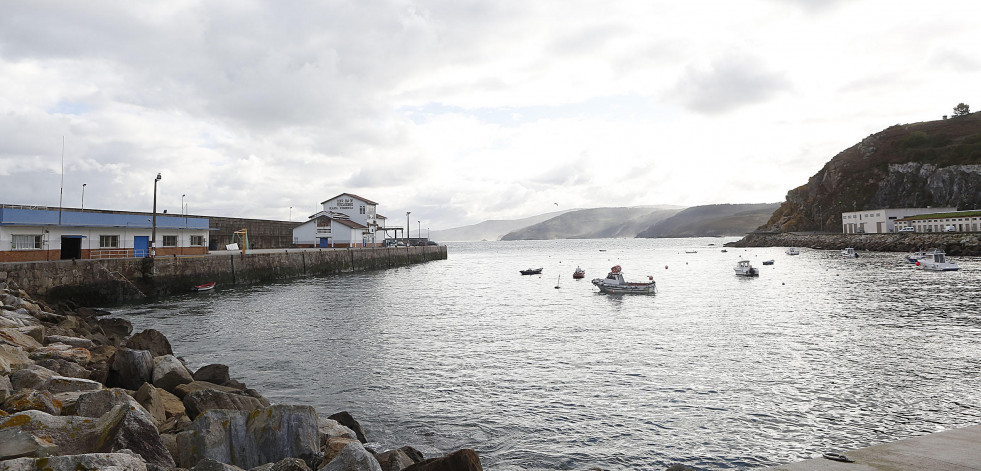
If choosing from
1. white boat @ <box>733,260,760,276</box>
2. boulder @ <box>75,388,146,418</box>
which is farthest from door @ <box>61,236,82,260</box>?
white boat @ <box>733,260,760,276</box>

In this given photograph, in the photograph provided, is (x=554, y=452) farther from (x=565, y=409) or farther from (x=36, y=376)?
(x=36, y=376)

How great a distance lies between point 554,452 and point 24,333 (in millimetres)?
16540

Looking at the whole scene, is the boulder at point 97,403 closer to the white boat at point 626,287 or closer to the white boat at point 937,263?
the white boat at point 626,287

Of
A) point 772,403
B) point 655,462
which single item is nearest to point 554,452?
point 655,462

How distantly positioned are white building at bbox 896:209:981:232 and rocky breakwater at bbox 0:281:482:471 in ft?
431

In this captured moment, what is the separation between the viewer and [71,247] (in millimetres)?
45250

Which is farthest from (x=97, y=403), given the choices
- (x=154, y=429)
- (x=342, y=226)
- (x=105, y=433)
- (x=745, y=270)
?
(x=342, y=226)

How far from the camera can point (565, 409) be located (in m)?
15.1

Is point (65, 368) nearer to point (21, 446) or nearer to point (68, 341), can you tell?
point (68, 341)

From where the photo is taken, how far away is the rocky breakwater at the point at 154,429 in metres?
6.61

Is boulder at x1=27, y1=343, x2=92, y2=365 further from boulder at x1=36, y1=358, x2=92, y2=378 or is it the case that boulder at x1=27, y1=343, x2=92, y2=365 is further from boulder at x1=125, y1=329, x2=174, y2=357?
boulder at x1=125, y1=329, x2=174, y2=357

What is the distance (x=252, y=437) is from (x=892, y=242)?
129 meters

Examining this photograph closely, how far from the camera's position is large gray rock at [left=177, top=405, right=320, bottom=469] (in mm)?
7875

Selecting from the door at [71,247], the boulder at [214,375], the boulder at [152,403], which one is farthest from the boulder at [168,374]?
the door at [71,247]
